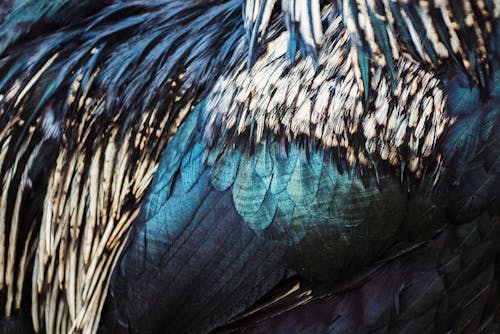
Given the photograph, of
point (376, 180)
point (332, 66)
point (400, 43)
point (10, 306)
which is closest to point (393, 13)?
point (400, 43)

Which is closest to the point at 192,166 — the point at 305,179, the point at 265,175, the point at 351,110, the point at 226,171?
the point at 226,171

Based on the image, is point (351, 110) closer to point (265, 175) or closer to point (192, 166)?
point (265, 175)

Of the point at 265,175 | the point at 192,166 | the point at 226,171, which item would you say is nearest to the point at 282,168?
the point at 265,175

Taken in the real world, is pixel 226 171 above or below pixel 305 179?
above

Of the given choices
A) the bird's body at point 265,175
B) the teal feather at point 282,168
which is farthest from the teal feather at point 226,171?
the teal feather at point 282,168

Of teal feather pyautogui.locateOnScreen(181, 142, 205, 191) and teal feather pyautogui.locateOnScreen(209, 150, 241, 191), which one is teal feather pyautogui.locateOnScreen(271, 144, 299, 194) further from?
teal feather pyautogui.locateOnScreen(181, 142, 205, 191)

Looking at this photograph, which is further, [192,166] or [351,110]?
[192,166]

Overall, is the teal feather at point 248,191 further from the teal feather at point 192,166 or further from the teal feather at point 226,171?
the teal feather at point 192,166
